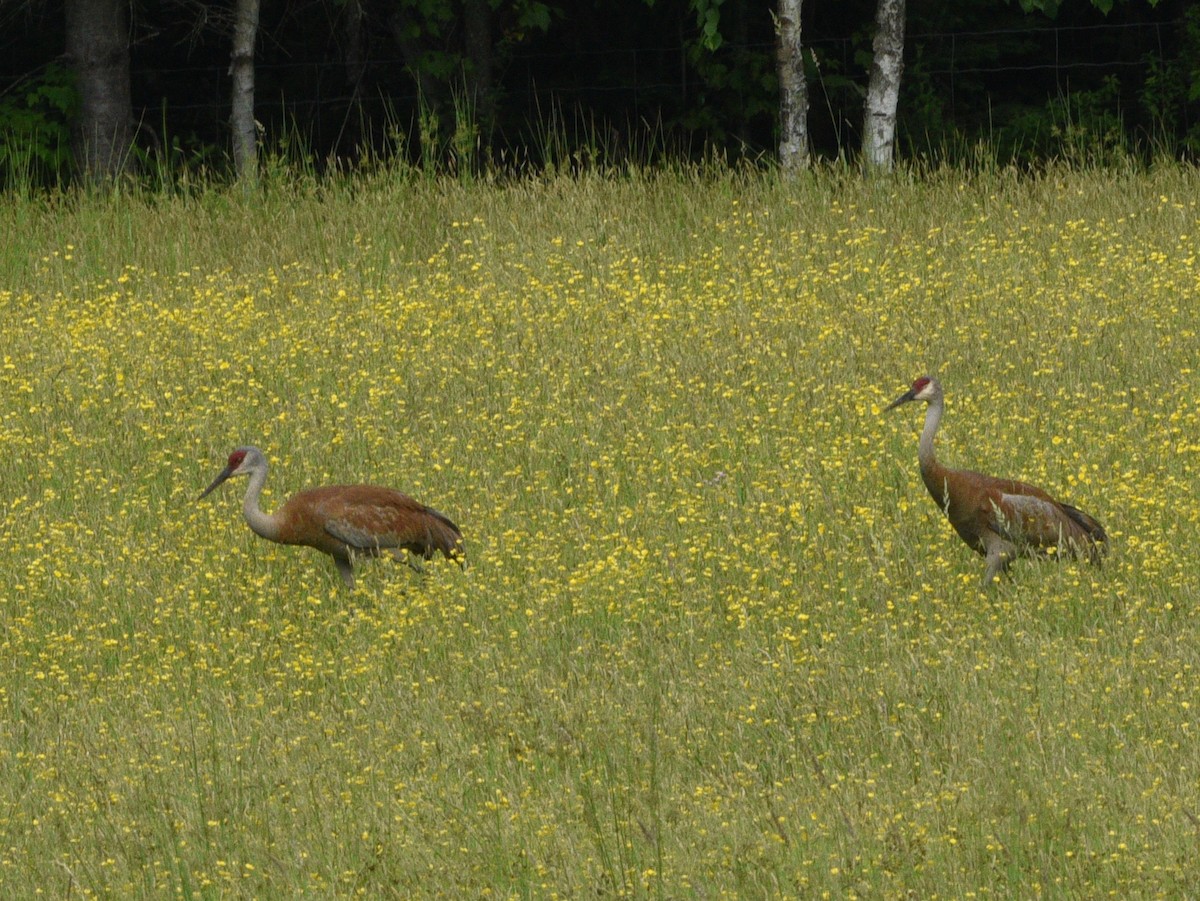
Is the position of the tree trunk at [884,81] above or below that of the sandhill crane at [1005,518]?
above

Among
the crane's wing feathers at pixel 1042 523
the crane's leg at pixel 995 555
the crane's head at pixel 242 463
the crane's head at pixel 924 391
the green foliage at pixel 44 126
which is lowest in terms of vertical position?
the crane's leg at pixel 995 555

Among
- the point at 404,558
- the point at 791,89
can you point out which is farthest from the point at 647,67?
the point at 404,558

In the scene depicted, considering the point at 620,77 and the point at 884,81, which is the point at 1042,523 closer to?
the point at 884,81

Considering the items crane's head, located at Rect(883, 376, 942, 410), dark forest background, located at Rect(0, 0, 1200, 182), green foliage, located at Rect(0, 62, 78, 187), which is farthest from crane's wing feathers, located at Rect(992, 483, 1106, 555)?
green foliage, located at Rect(0, 62, 78, 187)

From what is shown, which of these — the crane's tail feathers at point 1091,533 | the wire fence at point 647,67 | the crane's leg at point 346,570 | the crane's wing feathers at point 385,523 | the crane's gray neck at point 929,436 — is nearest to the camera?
the crane's tail feathers at point 1091,533

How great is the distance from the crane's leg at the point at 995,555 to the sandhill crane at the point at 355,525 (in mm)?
2441

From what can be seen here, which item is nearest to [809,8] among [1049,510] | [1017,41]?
[1017,41]

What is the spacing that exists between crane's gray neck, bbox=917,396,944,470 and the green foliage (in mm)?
11689

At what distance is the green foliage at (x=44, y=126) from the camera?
18438mm

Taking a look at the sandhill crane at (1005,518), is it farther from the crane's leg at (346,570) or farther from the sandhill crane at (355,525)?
the crane's leg at (346,570)

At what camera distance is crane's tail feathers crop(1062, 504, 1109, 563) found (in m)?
8.12

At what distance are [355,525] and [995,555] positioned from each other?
9.65 feet

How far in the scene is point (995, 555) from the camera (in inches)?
324

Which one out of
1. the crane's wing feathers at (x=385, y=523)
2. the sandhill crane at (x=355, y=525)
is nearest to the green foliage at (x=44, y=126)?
the sandhill crane at (x=355, y=525)
